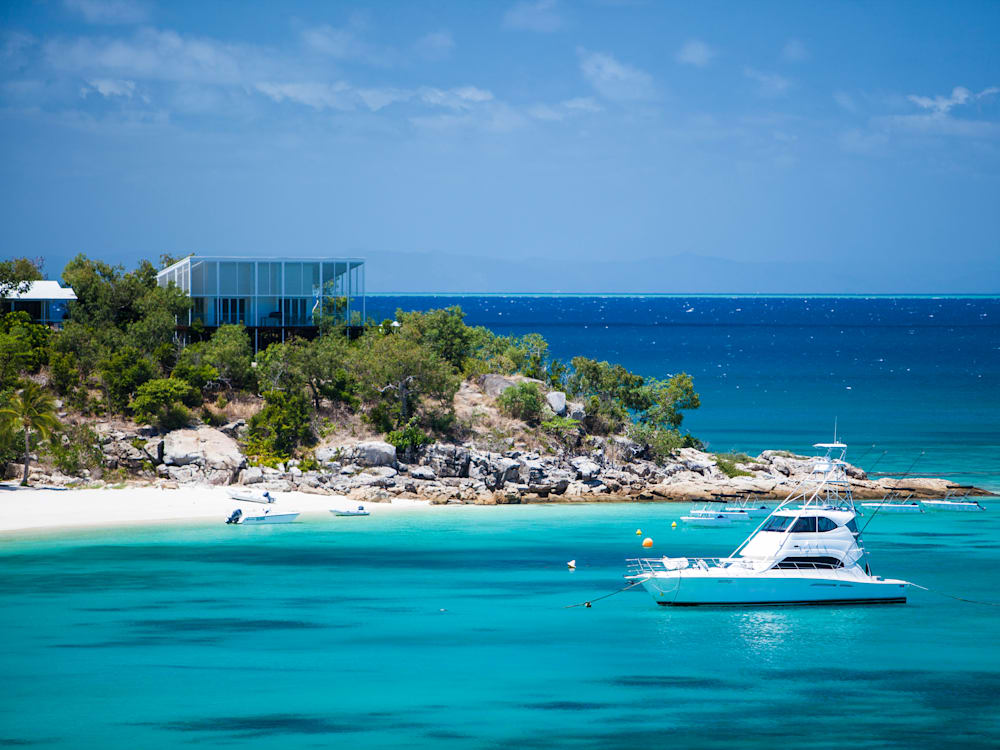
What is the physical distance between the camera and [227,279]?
7356cm

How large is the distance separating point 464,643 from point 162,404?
32830mm

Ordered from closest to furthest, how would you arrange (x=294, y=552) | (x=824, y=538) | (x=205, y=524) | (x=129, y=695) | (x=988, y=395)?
1. (x=129, y=695)
2. (x=824, y=538)
3. (x=294, y=552)
4. (x=205, y=524)
5. (x=988, y=395)

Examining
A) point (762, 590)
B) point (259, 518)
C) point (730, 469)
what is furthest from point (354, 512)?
point (730, 469)

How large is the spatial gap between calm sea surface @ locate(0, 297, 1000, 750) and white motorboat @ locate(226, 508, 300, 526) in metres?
0.56

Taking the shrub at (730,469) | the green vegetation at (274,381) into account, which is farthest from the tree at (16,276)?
the shrub at (730,469)

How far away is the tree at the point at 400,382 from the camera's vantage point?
65.3 meters

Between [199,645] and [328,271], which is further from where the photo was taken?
[328,271]

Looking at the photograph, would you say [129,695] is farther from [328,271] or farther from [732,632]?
[328,271]

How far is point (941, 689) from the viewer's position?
31062 millimetres

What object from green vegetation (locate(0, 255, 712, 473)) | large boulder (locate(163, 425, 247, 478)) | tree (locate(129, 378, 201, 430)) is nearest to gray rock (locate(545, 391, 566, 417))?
green vegetation (locate(0, 255, 712, 473))

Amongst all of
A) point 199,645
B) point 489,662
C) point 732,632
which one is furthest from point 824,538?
point 199,645

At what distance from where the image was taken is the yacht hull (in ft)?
128

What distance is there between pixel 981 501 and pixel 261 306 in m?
41.7

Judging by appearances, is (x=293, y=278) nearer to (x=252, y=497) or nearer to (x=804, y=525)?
(x=252, y=497)
